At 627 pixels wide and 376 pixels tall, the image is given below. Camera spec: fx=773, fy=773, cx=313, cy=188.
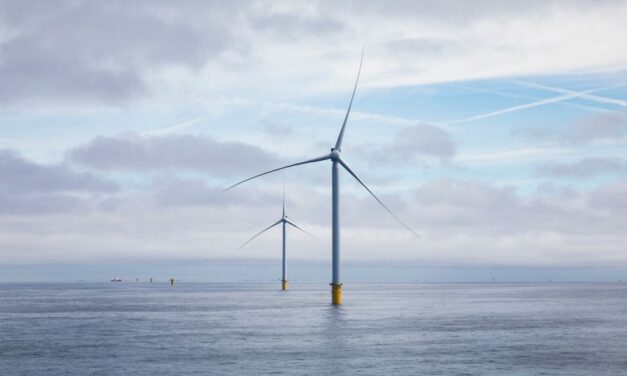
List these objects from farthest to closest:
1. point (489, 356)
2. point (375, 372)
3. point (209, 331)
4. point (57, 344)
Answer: point (209, 331)
point (57, 344)
point (489, 356)
point (375, 372)

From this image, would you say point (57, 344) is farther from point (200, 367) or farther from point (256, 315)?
point (256, 315)

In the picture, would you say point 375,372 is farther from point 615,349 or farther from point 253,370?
point 615,349

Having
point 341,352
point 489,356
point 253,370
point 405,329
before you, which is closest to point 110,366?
point 253,370

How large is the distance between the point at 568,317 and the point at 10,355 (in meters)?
93.8

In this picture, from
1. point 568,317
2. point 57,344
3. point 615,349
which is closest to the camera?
point 615,349

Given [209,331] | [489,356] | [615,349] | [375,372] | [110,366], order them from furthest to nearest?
1. [209,331]
2. [615,349]
3. [489,356]
4. [110,366]
5. [375,372]

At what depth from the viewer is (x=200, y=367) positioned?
205 ft

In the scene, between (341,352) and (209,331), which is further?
(209,331)

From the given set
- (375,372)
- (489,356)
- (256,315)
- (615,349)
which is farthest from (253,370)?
(256,315)

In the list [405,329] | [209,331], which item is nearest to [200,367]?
[209,331]

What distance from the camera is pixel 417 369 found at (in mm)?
60969

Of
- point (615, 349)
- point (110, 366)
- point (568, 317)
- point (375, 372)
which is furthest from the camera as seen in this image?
point (568, 317)

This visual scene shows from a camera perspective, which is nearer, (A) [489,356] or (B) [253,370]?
(B) [253,370]

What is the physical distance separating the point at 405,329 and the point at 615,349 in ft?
99.3
